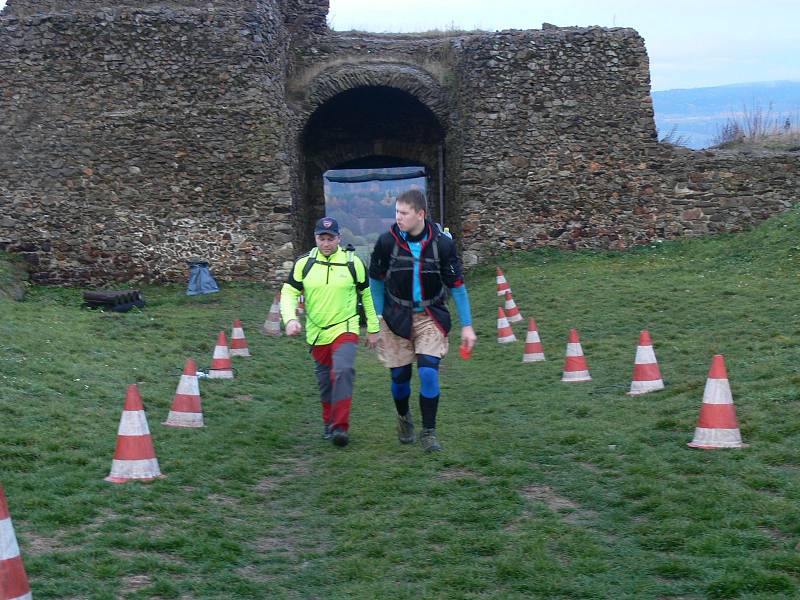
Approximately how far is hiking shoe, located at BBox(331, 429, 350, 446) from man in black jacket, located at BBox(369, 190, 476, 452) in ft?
2.30

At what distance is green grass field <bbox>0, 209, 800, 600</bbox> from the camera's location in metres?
4.46

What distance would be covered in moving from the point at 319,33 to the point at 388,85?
1.96 metres

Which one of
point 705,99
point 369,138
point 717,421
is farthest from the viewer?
point 705,99

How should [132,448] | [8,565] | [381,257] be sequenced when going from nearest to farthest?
[8,565] < [132,448] < [381,257]

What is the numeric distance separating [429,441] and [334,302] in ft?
4.01

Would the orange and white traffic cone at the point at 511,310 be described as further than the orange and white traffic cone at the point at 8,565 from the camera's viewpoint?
Yes

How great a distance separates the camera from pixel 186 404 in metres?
7.94

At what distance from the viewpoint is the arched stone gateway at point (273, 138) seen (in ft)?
59.9

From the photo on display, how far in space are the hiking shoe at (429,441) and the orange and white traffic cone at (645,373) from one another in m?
2.44

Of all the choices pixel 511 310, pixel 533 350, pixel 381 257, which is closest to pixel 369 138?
pixel 511 310

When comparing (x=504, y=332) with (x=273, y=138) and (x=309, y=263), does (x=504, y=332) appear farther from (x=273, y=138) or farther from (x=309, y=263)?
(x=273, y=138)

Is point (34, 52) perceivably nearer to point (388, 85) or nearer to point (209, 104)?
point (209, 104)

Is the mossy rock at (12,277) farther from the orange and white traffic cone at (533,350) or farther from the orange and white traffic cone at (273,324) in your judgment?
the orange and white traffic cone at (533,350)

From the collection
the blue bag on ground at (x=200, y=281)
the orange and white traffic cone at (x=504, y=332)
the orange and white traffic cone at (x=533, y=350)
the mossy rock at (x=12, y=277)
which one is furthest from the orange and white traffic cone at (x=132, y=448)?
the blue bag on ground at (x=200, y=281)
